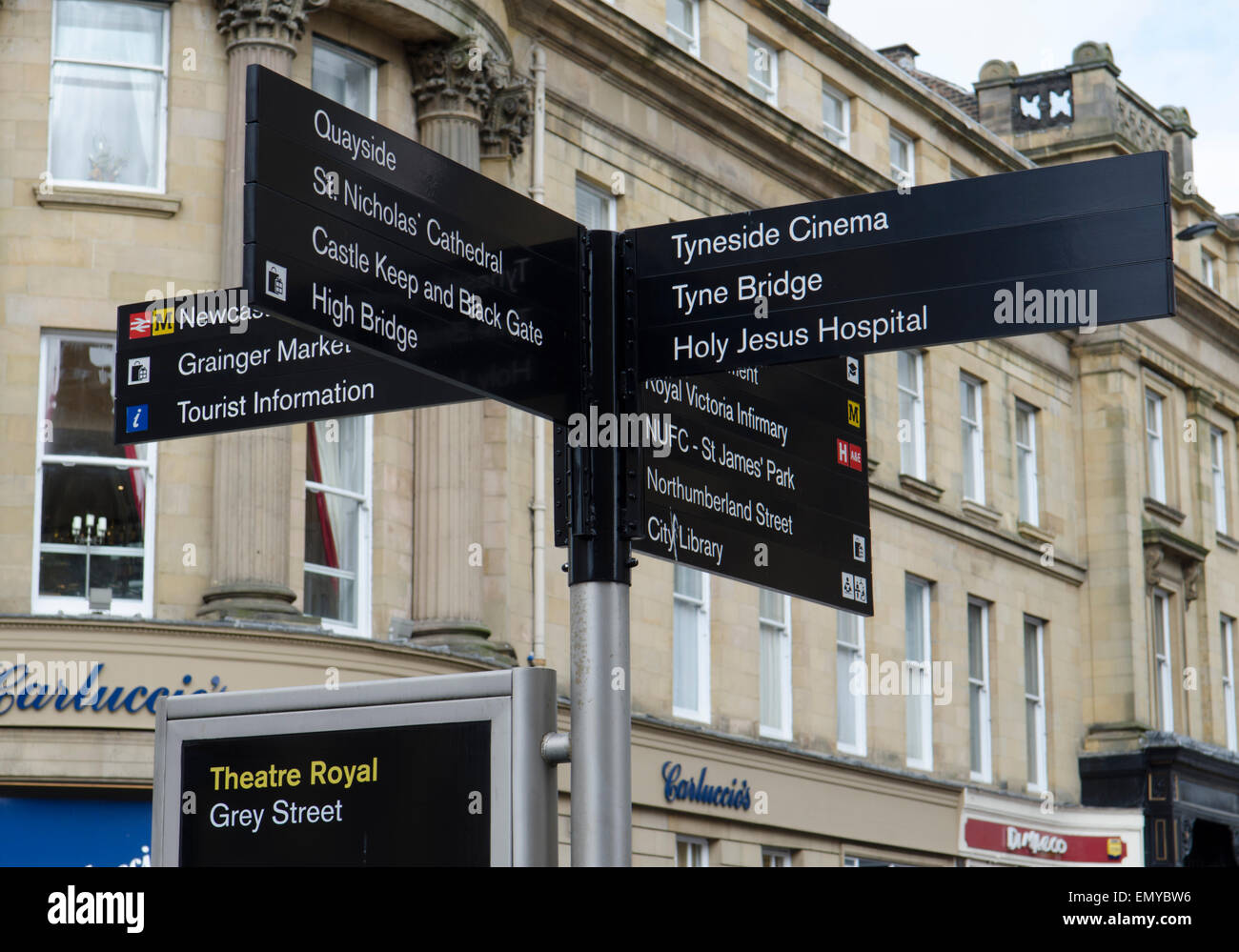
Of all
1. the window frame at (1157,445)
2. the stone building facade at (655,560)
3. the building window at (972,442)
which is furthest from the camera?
the window frame at (1157,445)

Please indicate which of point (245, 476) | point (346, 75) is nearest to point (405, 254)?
point (245, 476)

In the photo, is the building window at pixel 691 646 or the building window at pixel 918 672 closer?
the building window at pixel 691 646

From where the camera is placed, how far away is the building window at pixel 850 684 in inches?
1009

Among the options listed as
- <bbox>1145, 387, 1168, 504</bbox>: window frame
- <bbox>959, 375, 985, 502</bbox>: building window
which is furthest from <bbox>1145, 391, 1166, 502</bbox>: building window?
<bbox>959, 375, 985, 502</bbox>: building window

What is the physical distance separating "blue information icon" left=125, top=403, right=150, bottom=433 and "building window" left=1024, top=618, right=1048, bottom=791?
1035 inches

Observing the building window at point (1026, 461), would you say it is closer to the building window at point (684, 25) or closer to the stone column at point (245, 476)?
the building window at point (684, 25)

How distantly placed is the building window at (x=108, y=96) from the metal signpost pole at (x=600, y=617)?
527 inches

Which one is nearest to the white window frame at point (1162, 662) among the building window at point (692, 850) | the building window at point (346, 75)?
the building window at point (692, 850)

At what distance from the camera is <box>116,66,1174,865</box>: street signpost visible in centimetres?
428

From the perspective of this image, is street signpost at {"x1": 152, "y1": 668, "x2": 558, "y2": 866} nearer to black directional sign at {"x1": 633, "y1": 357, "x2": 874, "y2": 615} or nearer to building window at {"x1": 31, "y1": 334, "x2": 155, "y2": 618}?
black directional sign at {"x1": 633, "y1": 357, "x2": 874, "y2": 615}

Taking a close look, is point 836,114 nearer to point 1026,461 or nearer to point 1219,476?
point 1026,461

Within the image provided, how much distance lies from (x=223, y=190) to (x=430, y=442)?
321 cm

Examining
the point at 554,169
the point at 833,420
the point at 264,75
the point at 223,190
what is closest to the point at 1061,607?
the point at 554,169
